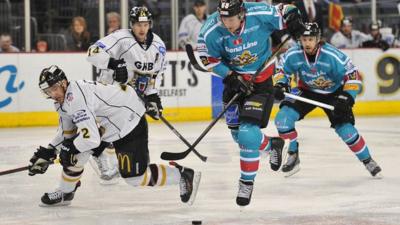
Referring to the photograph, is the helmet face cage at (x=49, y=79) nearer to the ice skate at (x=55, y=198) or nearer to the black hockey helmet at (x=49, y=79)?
the black hockey helmet at (x=49, y=79)

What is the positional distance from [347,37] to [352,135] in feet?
18.1

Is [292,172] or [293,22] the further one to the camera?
[292,172]

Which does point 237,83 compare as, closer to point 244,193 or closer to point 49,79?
point 244,193

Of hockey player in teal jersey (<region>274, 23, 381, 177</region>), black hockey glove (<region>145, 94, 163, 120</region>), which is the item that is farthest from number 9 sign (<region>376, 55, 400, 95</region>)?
black hockey glove (<region>145, 94, 163, 120</region>)

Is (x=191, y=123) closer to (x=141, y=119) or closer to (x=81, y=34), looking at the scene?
(x=81, y=34)

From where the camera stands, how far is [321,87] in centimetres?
659

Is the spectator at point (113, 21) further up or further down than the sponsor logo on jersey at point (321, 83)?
further up

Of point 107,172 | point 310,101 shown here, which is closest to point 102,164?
point 107,172

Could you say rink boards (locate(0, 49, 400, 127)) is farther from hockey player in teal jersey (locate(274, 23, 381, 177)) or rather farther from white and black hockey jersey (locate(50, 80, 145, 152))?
white and black hockey jersey (locate(50, 80, 145, 152))

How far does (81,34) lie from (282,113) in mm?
4464

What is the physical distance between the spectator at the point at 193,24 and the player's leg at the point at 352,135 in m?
4.72

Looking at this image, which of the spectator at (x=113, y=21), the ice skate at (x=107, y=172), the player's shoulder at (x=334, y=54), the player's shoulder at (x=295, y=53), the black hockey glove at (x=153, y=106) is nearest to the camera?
the black hockey glove at (x=153, y=106)

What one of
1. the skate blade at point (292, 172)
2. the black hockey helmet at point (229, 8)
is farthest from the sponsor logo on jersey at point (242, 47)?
the skate blade at point (292, 172)

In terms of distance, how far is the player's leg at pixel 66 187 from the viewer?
5.26 meters
